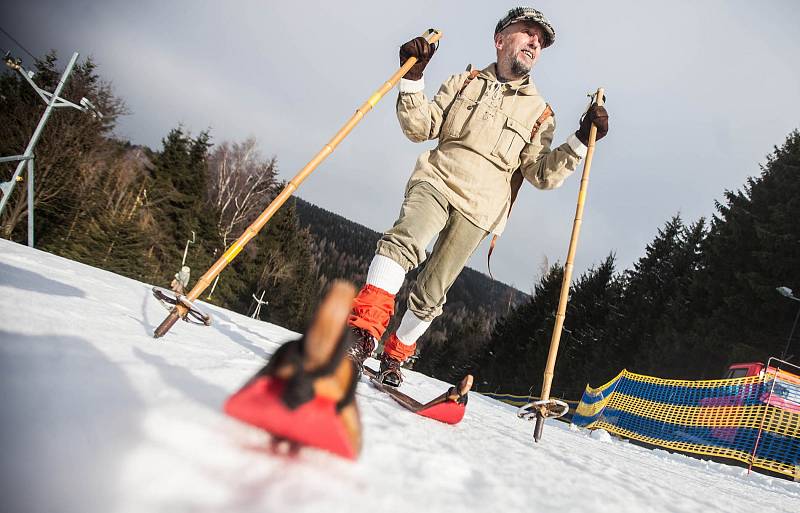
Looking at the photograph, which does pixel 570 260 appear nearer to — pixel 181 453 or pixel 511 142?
pixel 511 142

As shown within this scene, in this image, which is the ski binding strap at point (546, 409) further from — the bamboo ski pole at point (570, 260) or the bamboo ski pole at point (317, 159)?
the bamboo ski pole at point (317, 159)

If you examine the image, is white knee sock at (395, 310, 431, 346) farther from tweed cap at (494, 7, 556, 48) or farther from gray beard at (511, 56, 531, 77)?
tweed cap at (494, 7, 556, 48)

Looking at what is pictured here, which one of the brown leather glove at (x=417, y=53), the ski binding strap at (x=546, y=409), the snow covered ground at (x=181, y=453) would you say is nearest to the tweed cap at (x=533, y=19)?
the brown leather glove at (x=417, y=53)

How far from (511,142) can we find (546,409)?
1714 millimetres

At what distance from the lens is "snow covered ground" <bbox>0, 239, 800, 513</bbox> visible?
70 centimetres

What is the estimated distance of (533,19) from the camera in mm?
3227

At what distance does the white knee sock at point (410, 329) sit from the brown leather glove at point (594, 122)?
1618 millimetres

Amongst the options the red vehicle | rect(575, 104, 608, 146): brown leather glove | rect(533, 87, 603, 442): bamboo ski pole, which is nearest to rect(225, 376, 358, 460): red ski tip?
rect(533, 87, 603, 442): bamboo ski pole

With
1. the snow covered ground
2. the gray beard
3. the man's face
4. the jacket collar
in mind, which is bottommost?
the snow covered ground

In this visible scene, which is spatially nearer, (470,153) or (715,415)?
(470,153)

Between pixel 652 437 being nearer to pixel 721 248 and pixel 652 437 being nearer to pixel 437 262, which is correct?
pixel 437 262

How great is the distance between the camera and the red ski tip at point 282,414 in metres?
0.85

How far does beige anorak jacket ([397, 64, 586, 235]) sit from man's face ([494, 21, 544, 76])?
10cm

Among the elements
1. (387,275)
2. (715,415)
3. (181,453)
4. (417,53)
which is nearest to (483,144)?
(417,53)
